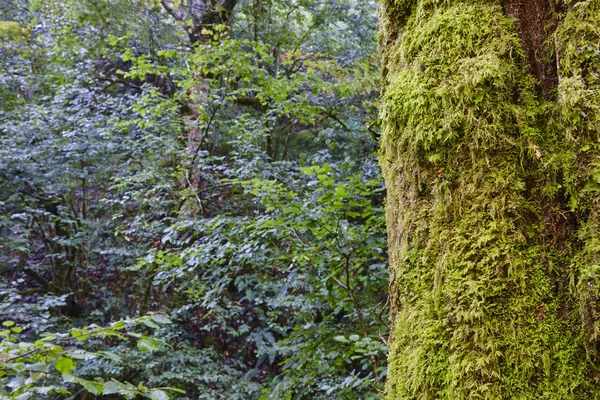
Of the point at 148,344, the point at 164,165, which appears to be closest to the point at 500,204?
the point at 148,344

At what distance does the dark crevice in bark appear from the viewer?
72 centimetres

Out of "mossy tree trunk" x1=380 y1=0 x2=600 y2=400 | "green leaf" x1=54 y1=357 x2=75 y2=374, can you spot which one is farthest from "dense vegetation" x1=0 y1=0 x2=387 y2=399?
"mossy tree trunk" x1=380 y1=0 x2=600 y2=400

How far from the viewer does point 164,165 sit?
5379mm

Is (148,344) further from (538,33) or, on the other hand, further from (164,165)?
(164,165)

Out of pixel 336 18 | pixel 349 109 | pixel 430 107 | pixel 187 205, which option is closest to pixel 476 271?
pixel 430 107

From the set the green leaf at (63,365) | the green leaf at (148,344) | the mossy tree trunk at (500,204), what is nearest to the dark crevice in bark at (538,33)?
the mossy tree trunk at (500,204)

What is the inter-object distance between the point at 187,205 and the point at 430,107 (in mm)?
4099

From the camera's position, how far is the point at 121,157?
19.8 feet

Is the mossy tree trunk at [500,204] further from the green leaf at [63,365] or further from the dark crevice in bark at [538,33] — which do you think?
the green leaf at [63,365]

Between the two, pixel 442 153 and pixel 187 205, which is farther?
pixel 187 205

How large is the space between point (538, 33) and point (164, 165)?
510 centimetres

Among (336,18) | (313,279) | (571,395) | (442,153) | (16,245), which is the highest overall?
(336,18)

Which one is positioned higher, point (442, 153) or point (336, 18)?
point (336, 18)

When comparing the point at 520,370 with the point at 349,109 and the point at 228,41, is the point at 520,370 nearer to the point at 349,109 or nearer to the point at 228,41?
the point at 228,41
